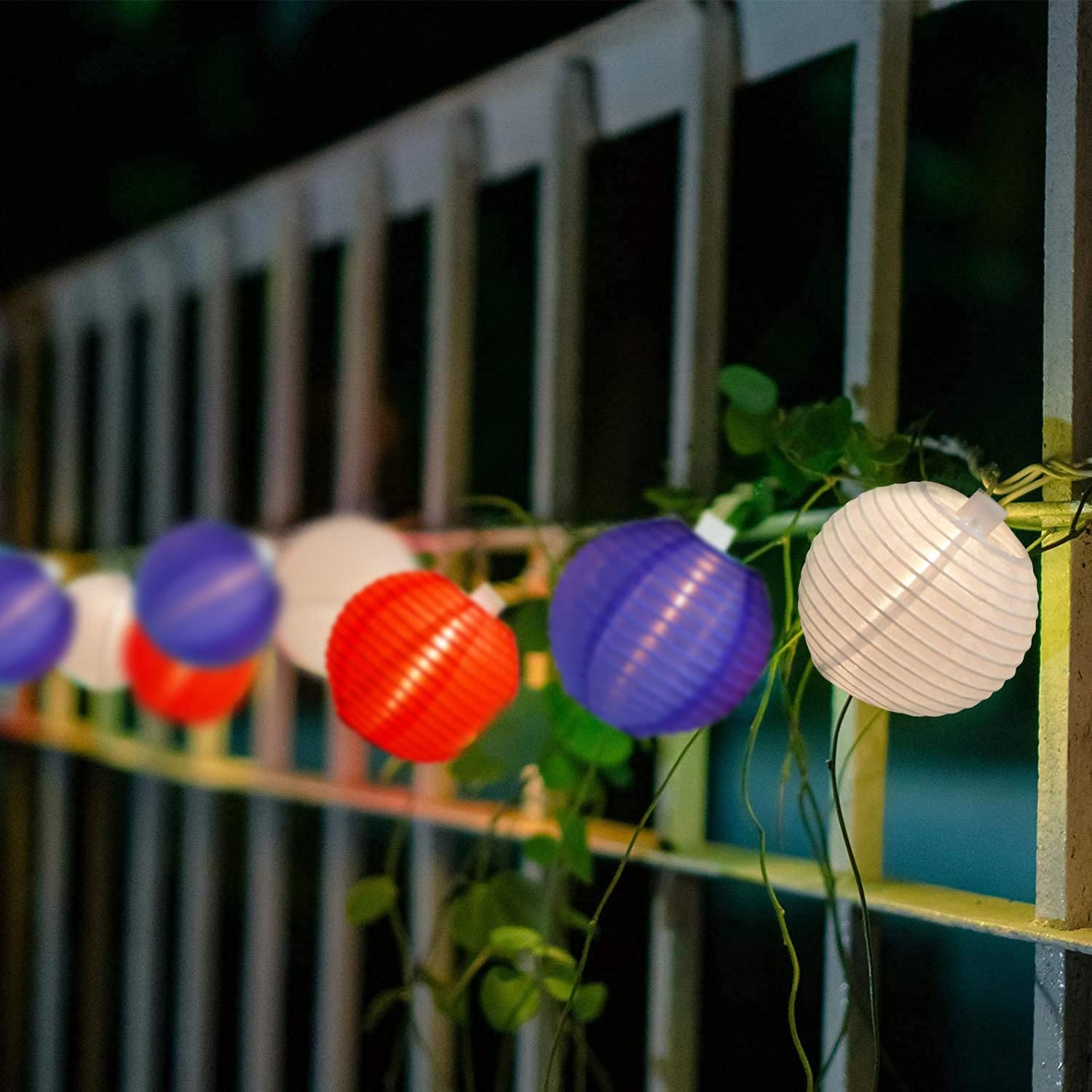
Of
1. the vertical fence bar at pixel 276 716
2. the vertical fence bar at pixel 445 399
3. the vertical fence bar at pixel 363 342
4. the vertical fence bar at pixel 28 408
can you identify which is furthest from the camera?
the vertical fence bar at pixel 28 408

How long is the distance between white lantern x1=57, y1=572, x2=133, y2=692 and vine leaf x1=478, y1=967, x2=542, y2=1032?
114 cm

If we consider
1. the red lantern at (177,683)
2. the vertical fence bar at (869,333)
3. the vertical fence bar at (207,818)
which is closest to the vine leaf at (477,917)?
the vertical fence bar at (869,333)

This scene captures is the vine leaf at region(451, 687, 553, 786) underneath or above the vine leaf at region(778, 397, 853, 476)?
underneath

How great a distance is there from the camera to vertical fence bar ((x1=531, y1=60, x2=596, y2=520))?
6.73ft

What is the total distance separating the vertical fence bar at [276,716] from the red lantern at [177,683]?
304 millimetres

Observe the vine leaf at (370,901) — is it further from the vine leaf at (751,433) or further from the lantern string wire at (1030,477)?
the lantern string wire at (1030,477)

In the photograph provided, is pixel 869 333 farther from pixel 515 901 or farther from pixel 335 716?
pixel 335 716

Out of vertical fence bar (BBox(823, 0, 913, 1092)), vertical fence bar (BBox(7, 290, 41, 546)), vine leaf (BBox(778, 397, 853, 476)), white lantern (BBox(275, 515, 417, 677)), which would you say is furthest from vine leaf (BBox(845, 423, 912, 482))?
vertical fence bar (BBox(7, 290, 41, 546))

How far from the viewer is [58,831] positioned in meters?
3.37

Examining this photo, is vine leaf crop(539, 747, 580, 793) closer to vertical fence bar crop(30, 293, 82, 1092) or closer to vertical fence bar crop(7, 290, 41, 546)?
vertical fence bar crop(30, 293, 82, 1092)

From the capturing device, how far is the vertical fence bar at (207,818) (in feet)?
9.20

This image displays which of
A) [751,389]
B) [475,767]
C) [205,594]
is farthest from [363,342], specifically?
[751,389]

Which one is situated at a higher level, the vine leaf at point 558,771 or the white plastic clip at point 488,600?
the white plastic clip at point 488,600

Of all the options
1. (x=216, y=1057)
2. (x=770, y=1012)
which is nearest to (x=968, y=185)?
(x=770, y=1012)
